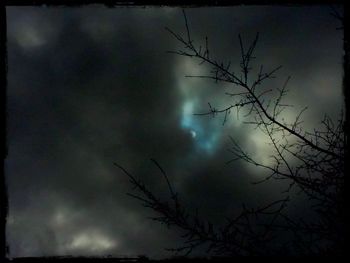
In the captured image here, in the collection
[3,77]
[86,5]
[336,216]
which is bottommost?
[336,216]

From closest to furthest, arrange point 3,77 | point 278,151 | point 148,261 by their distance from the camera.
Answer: point 148,261
point 3,77
point 278,151

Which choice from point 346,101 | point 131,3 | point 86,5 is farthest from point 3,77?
point 346,101

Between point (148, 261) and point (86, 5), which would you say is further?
point (86, 5)

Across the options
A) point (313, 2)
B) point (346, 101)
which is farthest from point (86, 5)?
point (346, 101)

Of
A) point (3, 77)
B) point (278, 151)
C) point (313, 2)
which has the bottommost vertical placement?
point (278, 151)

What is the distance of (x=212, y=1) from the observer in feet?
11.8

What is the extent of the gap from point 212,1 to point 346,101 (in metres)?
1.69

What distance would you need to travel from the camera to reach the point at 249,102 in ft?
13.2

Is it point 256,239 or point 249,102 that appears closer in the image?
point 256,239

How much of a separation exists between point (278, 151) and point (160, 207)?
59.0 inches

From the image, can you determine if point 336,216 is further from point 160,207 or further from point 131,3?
point 131,3

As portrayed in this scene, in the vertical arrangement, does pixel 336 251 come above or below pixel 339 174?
below

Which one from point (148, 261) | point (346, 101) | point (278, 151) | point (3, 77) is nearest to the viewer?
point (148, 261)

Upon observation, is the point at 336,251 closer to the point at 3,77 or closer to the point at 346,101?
the point at 346,101
